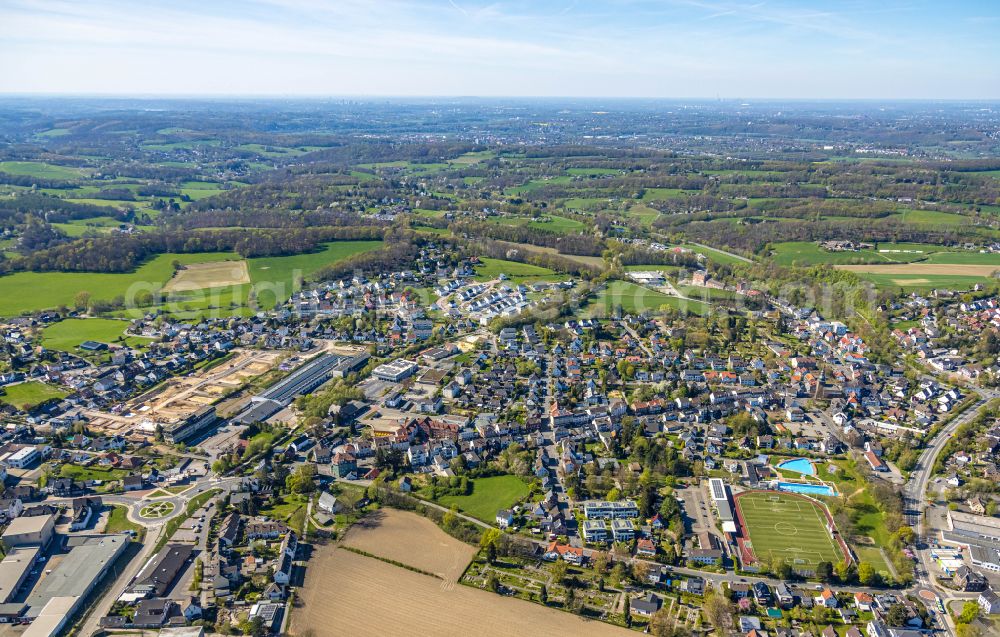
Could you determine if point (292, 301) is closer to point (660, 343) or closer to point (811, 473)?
point (660, 343)

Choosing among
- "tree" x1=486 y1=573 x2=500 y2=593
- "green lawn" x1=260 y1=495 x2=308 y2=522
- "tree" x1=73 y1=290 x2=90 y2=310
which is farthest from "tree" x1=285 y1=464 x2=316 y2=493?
"tree" x1=73 y1=290 x2=90 y2=310

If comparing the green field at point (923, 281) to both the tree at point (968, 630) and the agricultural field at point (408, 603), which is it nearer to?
the tree at point (968, 630)

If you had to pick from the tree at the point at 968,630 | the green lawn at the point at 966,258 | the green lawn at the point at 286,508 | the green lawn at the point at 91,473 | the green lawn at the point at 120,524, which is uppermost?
the green lawn at the point at 966,258

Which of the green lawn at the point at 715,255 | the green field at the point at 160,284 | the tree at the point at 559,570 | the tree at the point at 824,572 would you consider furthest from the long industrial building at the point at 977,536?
the green field at the point at 160,284

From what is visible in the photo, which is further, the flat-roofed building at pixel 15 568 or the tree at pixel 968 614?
the flat-roofed building at pixel 15 568

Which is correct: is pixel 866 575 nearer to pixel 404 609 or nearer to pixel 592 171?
pixel 404 609
